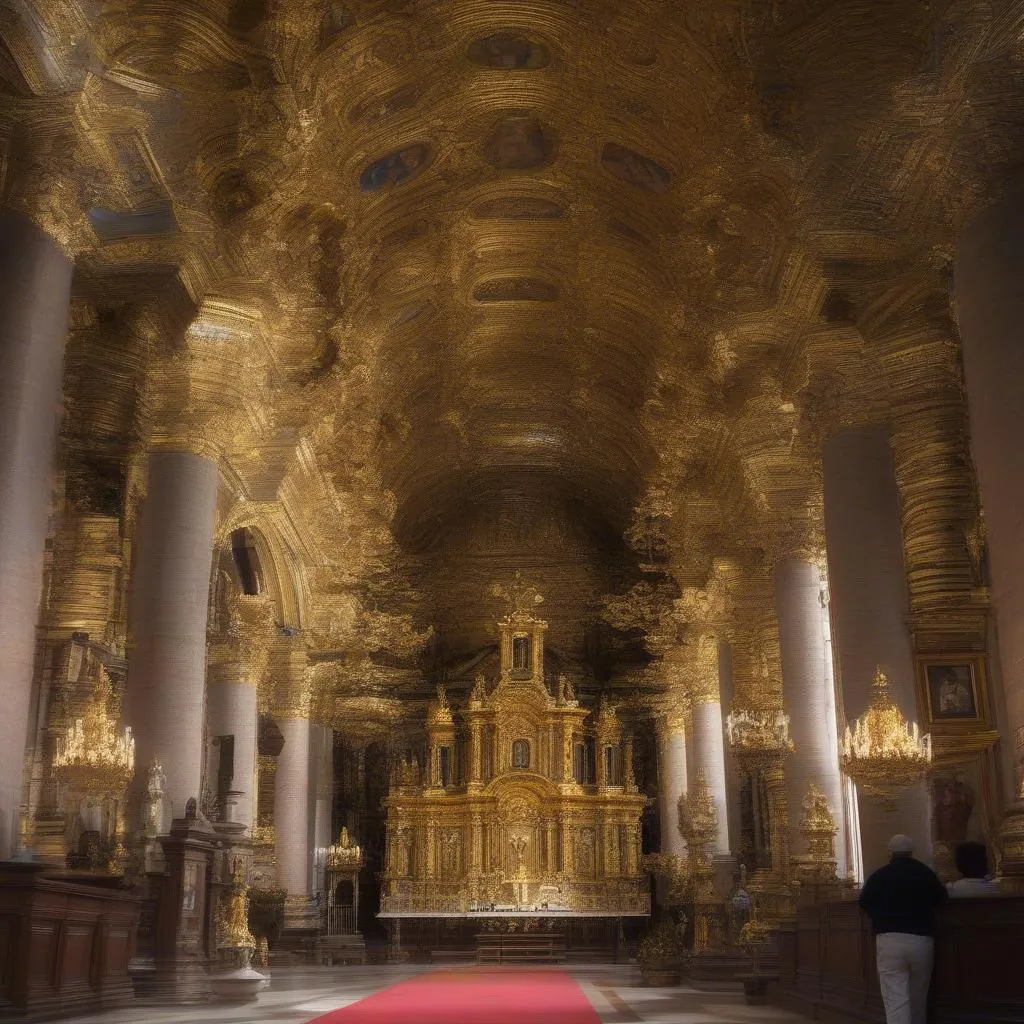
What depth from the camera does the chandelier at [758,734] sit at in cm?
1961

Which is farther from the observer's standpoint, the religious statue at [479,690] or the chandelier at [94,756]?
the religious statue at [479,690]

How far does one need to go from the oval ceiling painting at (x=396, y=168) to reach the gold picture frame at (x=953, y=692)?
34.6 feet

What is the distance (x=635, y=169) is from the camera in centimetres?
1897

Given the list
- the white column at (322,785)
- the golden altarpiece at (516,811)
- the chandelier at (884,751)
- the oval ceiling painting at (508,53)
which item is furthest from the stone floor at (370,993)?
the oval ceiling painting at (508,53)

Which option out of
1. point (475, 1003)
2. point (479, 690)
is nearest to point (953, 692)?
point (475, 1003)

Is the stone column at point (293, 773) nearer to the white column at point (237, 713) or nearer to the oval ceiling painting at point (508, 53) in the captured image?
the white column at point (237, 713)

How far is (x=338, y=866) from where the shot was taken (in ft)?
93.3

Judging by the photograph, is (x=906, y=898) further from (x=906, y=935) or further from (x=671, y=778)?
(x=671, y=778)

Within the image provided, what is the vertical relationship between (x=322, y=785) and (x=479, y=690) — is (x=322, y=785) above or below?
below

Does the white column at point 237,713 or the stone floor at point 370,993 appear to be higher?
the white column at point 237,713

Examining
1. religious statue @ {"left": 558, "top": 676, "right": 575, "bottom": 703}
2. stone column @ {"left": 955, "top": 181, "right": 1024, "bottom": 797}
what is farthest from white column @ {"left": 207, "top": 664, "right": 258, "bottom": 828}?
stone column @ {"left": 955, "top": 181, "right": 1024, "bottom": 797}

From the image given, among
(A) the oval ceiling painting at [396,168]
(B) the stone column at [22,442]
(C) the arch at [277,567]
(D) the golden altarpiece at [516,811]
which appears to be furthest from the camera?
(D) the golden altarpiece at [516,811]

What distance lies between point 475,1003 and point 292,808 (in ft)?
38.2

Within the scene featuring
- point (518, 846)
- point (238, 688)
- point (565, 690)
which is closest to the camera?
point (238, 688)
